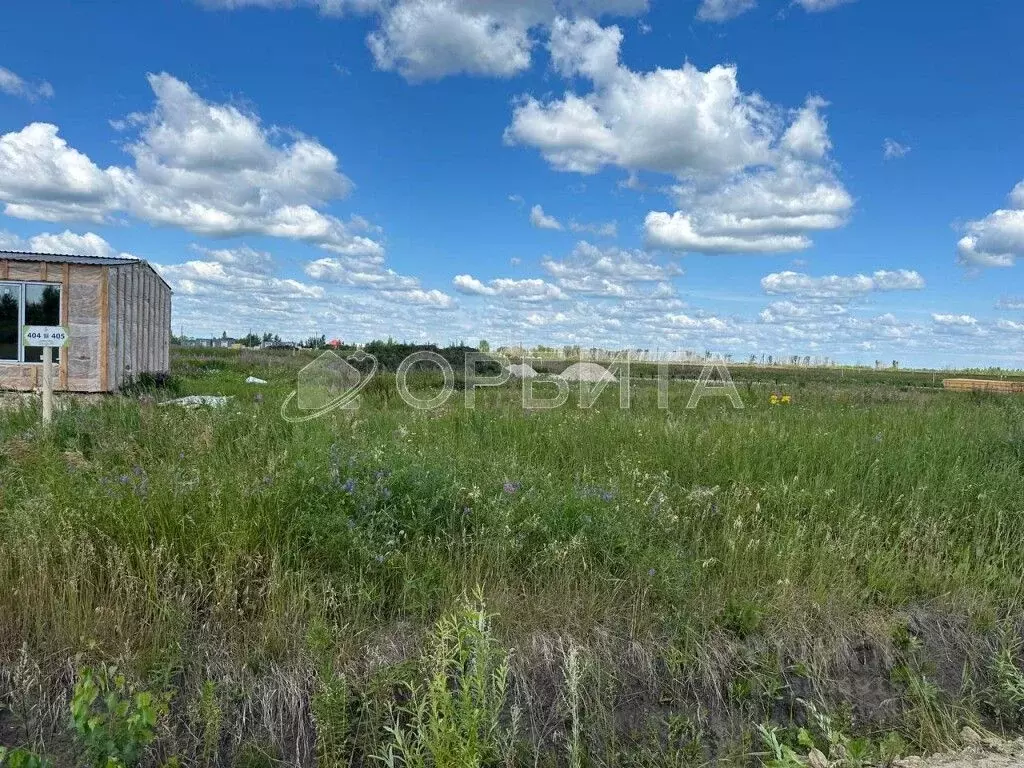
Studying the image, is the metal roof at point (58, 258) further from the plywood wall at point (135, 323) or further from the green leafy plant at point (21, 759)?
the green leafy plant at point (21, 759)

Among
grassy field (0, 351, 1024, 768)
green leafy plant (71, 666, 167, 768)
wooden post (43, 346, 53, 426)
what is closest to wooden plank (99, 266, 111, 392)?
wooden post (43, 346, 53, 426)

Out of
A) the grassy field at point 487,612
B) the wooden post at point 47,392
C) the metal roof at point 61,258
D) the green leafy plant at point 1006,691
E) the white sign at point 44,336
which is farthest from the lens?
the metal roof at point 61,258

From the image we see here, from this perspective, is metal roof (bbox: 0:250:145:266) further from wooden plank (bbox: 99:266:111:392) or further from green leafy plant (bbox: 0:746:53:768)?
green leafy plant (bbox: 0:746:53:768)

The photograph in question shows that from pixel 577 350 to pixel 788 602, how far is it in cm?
2543

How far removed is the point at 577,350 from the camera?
1145 inches

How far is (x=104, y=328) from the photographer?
15.0 meters

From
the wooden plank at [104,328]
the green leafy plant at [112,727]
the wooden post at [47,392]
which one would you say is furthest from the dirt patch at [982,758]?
the wooden plank at [104,328]

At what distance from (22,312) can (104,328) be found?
174 cm

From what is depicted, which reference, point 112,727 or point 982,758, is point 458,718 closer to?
point 112,727

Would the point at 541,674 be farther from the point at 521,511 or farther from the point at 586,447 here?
the point at 586,447

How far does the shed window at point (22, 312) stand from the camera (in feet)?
48.6

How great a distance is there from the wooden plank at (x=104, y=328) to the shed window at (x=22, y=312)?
886 mm

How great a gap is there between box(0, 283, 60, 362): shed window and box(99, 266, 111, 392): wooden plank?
2.91 feet

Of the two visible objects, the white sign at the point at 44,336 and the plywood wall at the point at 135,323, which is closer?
the white sign at the point at 44,336
